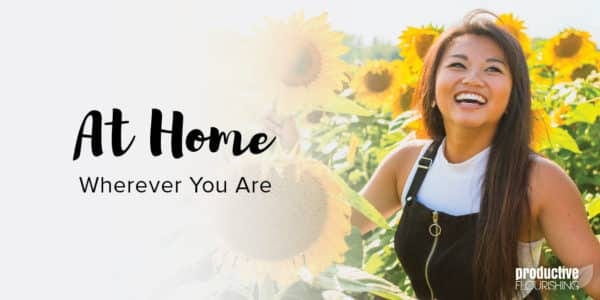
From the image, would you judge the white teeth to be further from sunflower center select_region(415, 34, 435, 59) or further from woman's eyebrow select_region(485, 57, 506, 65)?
sunflower center select_region(415, 34, 435, 59)

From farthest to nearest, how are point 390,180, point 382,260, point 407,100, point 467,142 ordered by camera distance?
point 407,100
point 382,260
point 390,180
point 467,142

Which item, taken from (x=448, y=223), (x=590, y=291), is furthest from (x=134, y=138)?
(x=590, y=291)

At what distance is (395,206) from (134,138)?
679mm

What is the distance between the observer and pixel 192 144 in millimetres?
1025

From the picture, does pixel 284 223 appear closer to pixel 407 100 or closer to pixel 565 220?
pixel 565 220

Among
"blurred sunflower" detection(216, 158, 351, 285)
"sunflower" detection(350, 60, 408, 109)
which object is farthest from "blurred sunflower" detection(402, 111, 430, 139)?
"blurred sunflower" detection(216, 158, 351, 285)

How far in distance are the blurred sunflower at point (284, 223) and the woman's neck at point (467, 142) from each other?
519mm

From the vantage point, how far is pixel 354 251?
119 centimetres

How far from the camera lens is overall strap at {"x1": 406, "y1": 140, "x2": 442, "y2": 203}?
153cm

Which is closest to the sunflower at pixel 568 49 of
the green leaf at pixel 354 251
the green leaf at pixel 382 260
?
the green leaf at pixel 382 260

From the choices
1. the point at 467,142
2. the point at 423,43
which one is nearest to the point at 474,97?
the point at 467,142

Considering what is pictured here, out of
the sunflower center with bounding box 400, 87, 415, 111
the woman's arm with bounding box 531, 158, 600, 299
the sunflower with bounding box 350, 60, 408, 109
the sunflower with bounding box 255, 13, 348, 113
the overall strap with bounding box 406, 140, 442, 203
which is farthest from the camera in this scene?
the sunflower with bounding box 350, 60, 408, 109

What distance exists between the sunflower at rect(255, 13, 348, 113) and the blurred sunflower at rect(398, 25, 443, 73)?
1.15 m

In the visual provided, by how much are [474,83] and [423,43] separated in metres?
0.88
